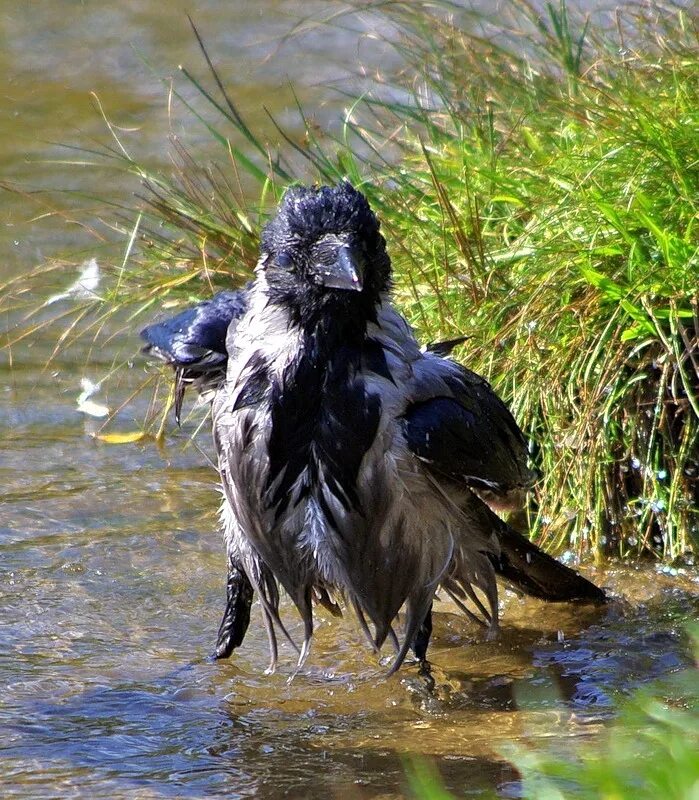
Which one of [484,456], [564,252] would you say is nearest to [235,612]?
[484,456]

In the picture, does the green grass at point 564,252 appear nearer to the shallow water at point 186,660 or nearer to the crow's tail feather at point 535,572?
the crow's tail feather at point 535,572

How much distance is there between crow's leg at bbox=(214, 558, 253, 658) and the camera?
4.52m

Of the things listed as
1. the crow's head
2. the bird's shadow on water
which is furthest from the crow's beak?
the bird's shadow on water

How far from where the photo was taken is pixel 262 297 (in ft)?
13.5

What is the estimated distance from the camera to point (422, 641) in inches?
177

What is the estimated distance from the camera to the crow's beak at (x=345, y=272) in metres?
3.75

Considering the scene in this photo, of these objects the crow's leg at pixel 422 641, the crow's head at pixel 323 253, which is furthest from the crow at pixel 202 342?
the crow's leg at pixel 422 641

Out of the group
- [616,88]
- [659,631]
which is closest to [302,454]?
[659,631]

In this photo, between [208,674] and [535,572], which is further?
[535,572]

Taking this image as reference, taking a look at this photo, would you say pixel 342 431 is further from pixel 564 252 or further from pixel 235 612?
pixel 564 252

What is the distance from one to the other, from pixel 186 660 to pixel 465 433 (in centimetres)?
122

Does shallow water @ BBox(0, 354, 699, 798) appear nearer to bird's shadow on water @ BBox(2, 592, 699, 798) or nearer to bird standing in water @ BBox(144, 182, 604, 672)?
bird's shadow on water @ BBox(2, 592, 699, 798)

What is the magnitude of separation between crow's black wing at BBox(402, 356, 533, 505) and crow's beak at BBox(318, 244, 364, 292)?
493 mm

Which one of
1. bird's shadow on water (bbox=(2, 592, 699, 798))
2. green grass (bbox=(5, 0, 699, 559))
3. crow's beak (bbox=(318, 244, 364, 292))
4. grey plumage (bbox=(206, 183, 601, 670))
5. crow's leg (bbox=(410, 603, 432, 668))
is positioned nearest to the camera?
bird's shadow on water (bbox=(2, 592, 699, 798))
